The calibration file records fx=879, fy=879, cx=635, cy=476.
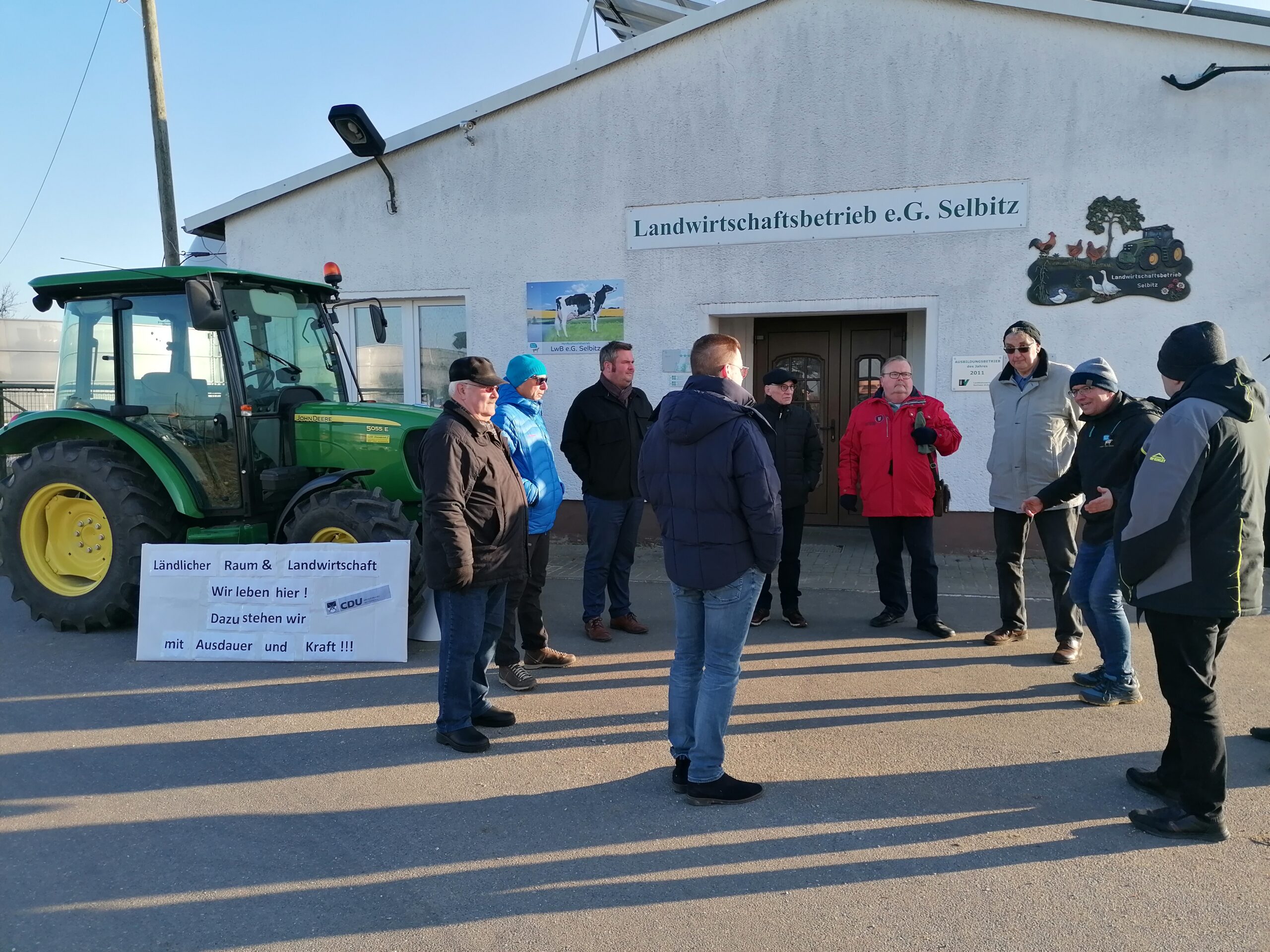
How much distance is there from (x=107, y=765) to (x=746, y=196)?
279 inches

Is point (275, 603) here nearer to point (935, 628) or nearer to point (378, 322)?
point (378, 322)

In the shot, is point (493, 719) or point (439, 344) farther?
point (439, 344)

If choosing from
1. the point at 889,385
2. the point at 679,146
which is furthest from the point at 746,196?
the point at 889,385

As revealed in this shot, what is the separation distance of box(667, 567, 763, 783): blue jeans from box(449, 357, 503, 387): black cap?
130 centimetres

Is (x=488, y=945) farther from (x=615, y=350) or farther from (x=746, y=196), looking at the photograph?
(x=746, y=196)

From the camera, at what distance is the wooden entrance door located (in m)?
9.49

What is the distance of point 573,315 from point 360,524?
171 inches

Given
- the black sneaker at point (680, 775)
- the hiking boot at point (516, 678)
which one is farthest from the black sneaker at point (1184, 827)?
the hiking boot at point (516, 678)

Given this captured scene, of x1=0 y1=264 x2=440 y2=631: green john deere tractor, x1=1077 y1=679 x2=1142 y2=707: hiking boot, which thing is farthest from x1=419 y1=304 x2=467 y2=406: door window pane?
x1=1077 y1=679 x2=1142 y2=707: hiking boot

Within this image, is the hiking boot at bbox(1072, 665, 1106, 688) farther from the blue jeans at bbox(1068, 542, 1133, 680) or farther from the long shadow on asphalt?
the long shadow on asphalt

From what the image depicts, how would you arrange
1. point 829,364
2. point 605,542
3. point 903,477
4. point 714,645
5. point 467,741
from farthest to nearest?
point 829,364 → point 903,477 → point 605,542 → point 467,741 → point 714,645

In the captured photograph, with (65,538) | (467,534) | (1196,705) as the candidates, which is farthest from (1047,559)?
(65,538)

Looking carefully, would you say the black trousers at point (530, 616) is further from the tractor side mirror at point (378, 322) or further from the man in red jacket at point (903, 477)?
the tractor side mirror at point (378, 322)

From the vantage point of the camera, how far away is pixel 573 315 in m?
9.25
